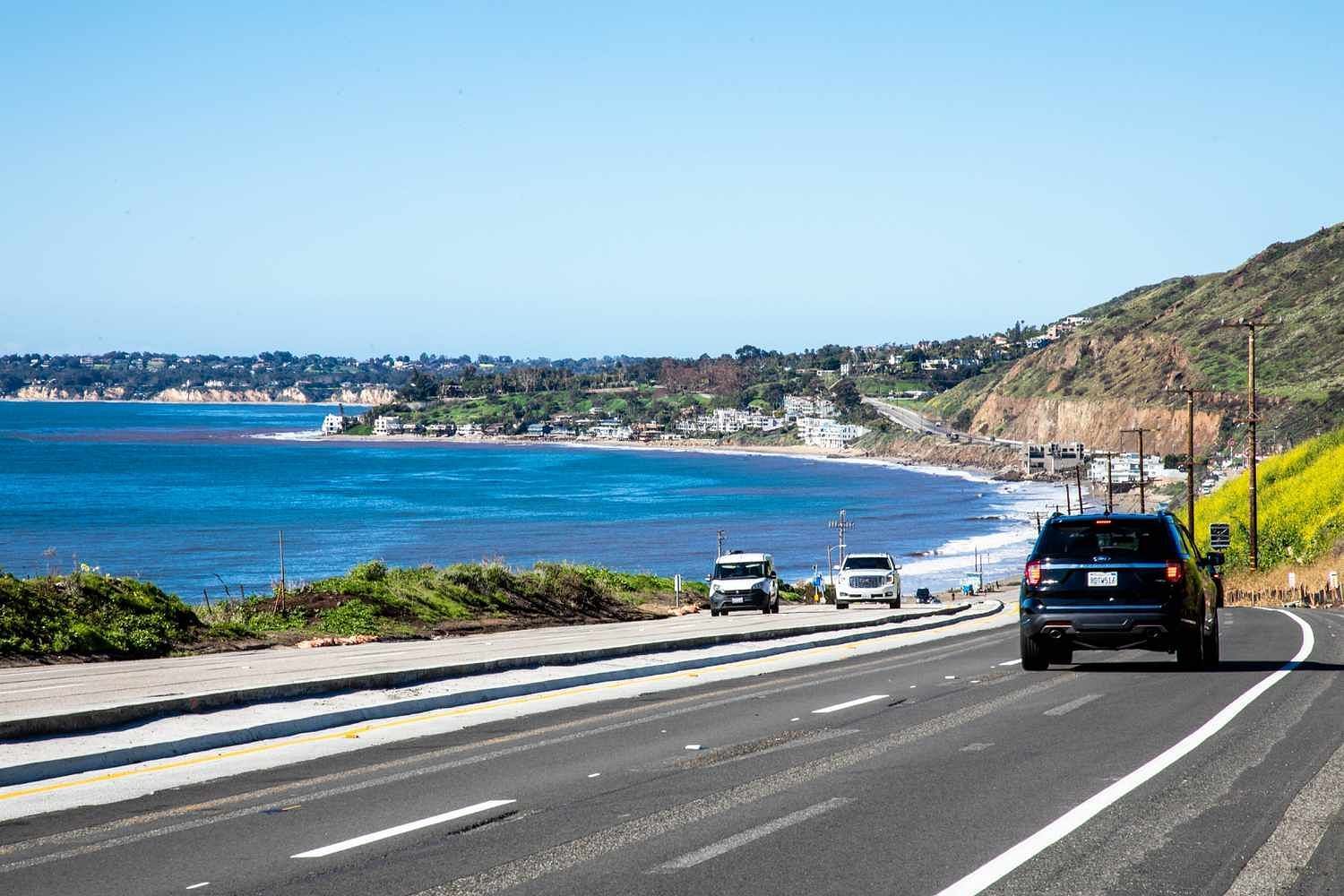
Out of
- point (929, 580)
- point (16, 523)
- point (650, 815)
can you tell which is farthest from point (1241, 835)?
point (16, 523)

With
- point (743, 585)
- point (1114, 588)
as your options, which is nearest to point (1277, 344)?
point (743, 585)

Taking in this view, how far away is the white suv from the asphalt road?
104ft

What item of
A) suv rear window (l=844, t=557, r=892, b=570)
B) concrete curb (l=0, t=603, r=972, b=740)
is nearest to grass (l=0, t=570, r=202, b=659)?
concrete curb (l=0, t=603, r=972, b=740)

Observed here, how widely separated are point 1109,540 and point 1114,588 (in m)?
0.81

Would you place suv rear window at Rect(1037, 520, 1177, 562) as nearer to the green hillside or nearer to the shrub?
the shrub

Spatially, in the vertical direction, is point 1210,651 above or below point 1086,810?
below

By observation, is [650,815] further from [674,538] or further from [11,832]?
[674,538]

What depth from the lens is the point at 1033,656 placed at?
18953 millimetres

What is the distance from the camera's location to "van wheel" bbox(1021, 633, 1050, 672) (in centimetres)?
1875

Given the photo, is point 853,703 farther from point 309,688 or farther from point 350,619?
point 350,619

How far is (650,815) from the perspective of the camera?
976 centimetres

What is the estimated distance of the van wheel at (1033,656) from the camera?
18.8 metres

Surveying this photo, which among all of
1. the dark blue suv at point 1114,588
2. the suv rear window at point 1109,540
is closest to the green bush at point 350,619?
the dark blue suv at point 1114,588

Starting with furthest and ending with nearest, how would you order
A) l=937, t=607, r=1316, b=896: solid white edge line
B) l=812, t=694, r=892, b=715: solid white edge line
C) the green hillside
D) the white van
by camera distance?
1. the green hillside
2. the white van
3. l=812, t=694, r=892, b=715: solid white edge line
4. l=937, t=607, r=1316, b=896: solid white edge line
